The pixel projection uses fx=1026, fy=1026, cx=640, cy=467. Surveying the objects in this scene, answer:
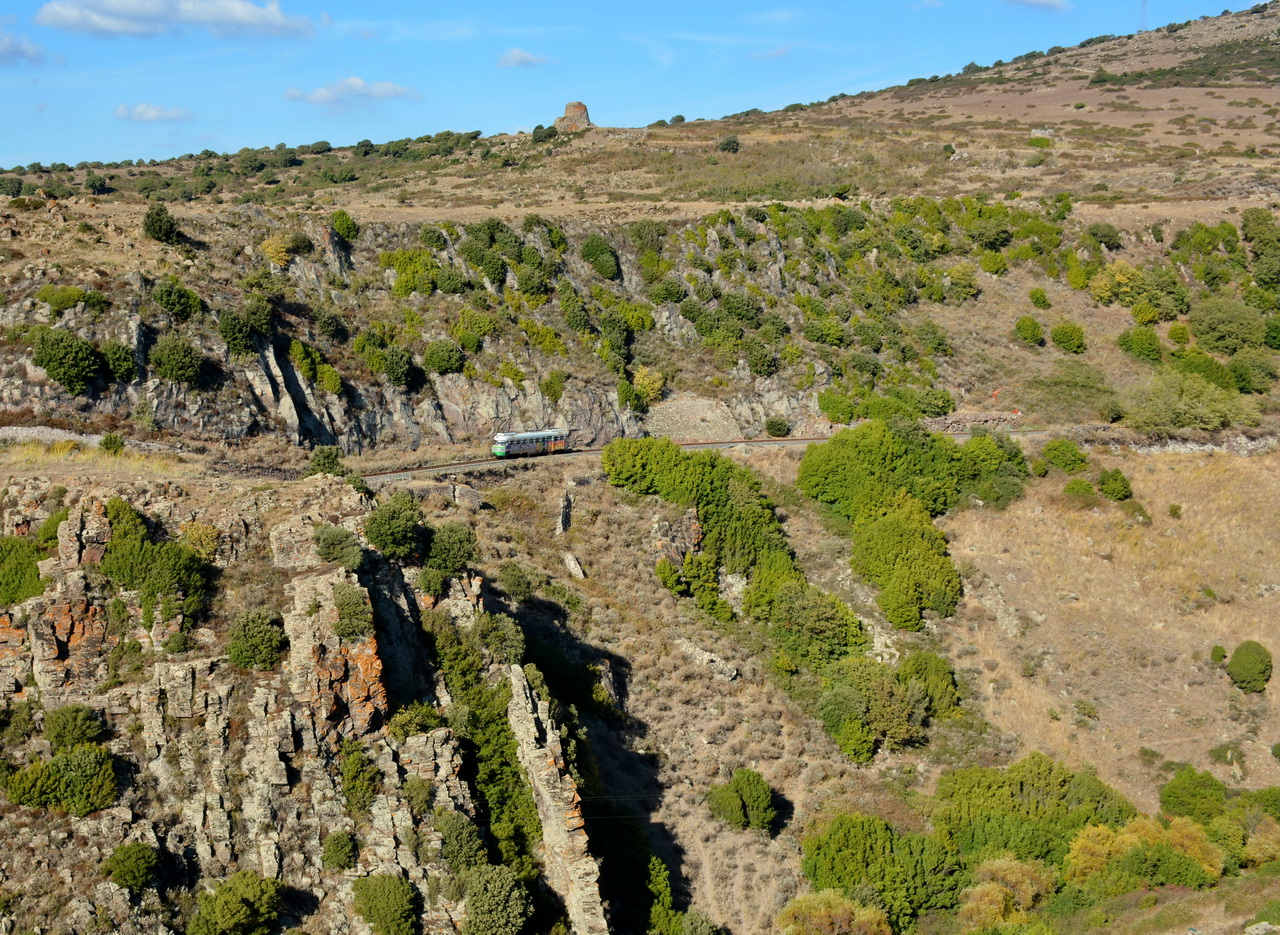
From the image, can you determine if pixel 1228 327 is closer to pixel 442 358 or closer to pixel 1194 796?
pixel 1194 796

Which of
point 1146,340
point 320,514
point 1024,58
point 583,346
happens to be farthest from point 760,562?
point 1024,58

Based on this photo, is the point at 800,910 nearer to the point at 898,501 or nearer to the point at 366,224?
the point at 898,501

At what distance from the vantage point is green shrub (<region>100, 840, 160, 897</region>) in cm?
2364

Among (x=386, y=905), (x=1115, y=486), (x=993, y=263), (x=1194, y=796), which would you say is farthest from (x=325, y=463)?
(x=993, y=263)

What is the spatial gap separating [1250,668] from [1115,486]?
14789 millimetres

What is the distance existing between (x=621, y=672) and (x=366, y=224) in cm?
3884

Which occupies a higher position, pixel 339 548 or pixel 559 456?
pixel 559 456

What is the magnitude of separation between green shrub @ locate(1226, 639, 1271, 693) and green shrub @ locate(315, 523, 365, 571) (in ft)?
142

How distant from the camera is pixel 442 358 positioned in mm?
60531

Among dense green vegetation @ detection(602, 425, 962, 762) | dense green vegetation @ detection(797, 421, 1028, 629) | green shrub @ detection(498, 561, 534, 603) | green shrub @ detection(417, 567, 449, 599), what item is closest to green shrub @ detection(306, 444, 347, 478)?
green shrub @ detection(498, 561, 534, 603)

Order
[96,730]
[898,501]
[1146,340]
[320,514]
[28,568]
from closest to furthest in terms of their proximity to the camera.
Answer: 1. [96,730]
2. [28,568]
3. [320,514]
4. [898,501]
5. [1146,340]

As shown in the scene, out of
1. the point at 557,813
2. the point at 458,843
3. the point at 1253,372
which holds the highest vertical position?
the point at 1253,372

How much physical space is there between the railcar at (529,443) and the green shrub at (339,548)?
79.8 ft

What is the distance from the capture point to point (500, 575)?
4353 centimetres
